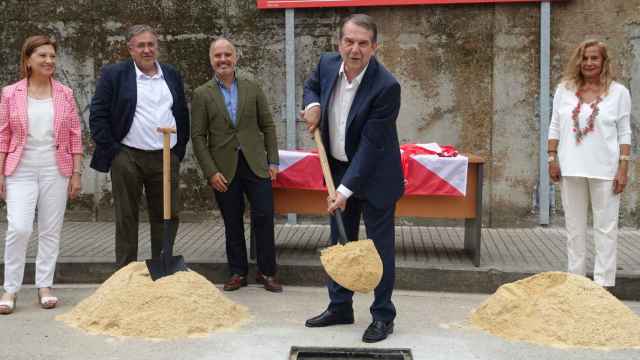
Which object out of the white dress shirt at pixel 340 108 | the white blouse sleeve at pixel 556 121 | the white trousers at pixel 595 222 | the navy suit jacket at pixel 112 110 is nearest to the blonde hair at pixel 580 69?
the white blouse sleeve at pixel 556 121

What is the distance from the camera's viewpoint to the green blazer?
5.77 meters

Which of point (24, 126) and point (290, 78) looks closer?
point (24, 126)

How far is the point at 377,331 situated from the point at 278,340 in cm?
62

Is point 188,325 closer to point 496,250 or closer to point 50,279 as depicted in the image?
point 50,279

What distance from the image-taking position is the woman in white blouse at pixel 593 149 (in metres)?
5.33

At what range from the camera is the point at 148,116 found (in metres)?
5.59

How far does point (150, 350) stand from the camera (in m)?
4.33

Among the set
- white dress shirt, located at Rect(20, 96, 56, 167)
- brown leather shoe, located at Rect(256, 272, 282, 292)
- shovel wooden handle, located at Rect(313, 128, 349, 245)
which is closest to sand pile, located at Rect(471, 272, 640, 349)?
shovel wooden handle, located at Rect(313, 128, 349, 245)

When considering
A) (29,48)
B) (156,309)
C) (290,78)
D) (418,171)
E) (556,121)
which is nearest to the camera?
(156,309)

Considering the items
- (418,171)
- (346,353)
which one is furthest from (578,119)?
(346,353)

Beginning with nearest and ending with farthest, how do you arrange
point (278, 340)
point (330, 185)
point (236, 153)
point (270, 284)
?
point (330, 185) → point (278, 340) → point (236, 153) → point (270, 284)

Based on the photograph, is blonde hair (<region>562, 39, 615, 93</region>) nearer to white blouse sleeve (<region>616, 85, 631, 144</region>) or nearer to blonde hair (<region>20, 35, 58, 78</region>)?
white blouse sleeve (<region>616, 85, 631, 144</region>)

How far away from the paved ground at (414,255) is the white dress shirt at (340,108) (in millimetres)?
1783

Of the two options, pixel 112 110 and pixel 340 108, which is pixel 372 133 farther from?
pixel 112 110
